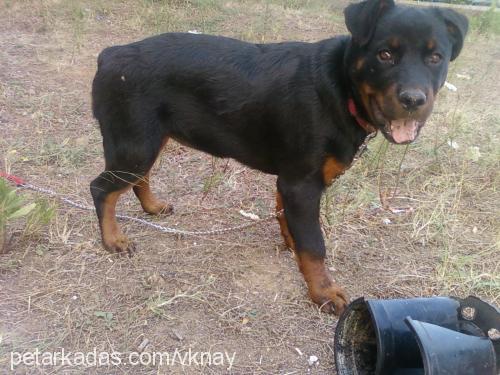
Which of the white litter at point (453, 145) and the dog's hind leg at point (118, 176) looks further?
the white litter at point (453, 145)

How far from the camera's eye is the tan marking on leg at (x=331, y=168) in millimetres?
2777

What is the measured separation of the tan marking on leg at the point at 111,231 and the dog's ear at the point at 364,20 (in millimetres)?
1593

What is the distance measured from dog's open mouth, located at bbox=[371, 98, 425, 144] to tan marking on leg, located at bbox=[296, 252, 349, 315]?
777 millimetres

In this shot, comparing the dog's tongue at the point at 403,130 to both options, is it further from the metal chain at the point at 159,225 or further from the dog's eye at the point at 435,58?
the metal chain at the point at 159,225

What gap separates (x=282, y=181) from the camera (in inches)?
115

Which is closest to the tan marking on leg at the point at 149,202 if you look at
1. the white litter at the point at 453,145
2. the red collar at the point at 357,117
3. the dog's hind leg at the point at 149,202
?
the dog's hind leg at the point at 149,202

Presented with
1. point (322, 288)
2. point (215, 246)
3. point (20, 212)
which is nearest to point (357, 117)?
point (322, 288)

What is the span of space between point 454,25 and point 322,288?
1.53 m

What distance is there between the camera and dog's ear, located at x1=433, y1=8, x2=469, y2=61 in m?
2.65

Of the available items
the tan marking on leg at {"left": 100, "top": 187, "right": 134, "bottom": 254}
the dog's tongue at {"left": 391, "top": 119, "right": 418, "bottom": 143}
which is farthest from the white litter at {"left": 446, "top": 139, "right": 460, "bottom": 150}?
the tan marking on leg at {"left": 100, "top": 187, "right": 134, "bottom": 254}

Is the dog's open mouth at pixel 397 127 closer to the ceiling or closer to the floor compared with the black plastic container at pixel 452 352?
closer to the ceiling

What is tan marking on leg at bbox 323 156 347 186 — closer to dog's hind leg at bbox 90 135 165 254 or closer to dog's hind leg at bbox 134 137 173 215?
dog's hind leg at bbox 90 135 165 254

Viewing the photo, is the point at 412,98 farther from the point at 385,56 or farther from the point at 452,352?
the point at 452,352

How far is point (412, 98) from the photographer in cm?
235
